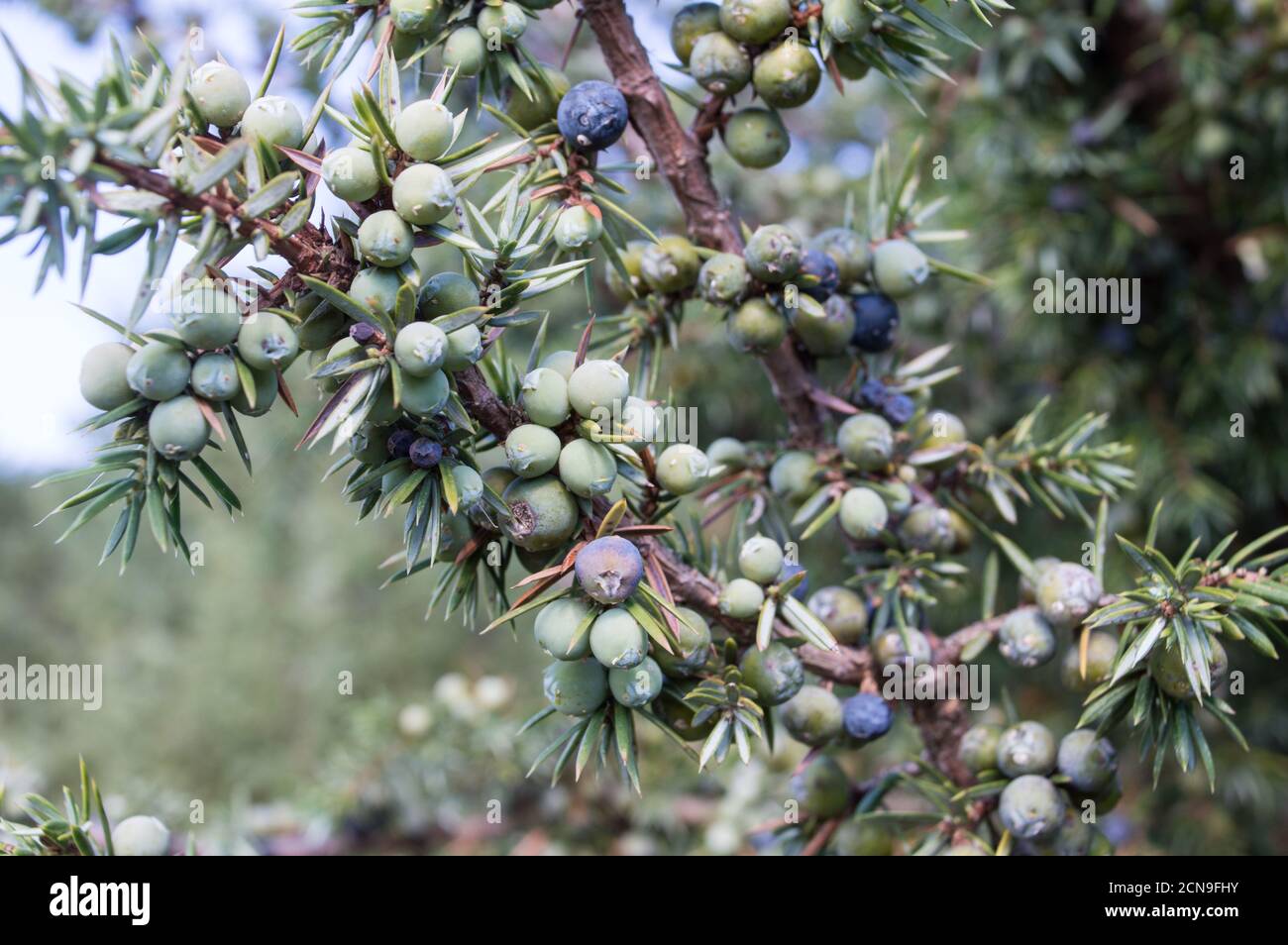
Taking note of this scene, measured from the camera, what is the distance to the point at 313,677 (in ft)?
Result: 11.8

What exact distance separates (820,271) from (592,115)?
7.9 inches

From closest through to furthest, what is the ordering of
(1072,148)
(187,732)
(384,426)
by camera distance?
(384,426)
(1072,148)
(187,732)

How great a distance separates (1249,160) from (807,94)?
117cm

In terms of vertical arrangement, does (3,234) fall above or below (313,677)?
above

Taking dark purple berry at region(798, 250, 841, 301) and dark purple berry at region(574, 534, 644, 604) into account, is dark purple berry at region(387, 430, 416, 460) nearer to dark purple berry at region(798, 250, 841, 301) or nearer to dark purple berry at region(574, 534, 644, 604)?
dark purple berry at region(574, 534, 644, 604)

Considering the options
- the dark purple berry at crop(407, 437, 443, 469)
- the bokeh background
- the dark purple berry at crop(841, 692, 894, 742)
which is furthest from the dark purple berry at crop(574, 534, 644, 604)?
the bokeh background

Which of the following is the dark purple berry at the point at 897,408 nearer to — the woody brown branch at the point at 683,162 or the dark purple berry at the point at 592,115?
the woody brown branch at the point at 683,162

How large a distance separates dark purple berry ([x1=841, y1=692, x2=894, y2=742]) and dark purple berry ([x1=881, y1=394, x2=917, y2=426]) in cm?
23

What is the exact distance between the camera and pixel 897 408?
2.63 ft

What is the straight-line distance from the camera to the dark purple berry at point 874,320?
80 centimetres

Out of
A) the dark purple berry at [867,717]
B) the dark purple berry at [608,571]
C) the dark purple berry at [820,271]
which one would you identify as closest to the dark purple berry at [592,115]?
the dark purple berry at [820,271]

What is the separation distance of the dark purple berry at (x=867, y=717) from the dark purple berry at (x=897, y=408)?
9.0 inches
